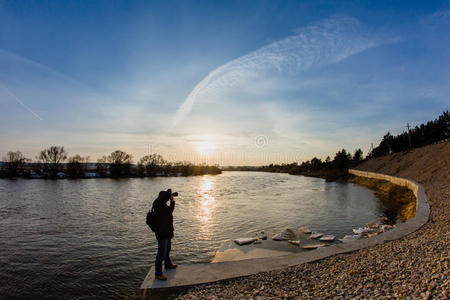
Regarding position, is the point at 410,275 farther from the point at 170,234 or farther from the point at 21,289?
the point at 21,289

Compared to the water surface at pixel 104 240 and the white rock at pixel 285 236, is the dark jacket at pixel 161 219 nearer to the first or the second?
the water surface at pixel 104 240

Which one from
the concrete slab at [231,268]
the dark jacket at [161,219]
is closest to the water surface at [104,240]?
the concrete slab at [231,268]

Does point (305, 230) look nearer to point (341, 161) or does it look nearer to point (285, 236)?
point (285, 236)

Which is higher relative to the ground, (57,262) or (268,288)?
(268,288)

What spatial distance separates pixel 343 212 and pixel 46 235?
22864 mm

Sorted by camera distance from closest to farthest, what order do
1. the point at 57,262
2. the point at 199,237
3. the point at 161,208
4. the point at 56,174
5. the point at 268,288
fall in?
the point at 268,288
the point at 161,208
the point at 57,262
the point at 199,237
the point at 56,174

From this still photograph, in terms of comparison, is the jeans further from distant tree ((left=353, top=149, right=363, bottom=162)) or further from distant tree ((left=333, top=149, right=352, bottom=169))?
distant tree ((left=353, top=149, right=363, bottom=162))

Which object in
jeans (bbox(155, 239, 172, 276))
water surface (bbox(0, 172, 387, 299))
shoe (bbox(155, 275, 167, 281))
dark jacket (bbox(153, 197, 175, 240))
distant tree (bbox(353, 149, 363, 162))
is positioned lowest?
water surface (bbox(0, 172, 387, 299))

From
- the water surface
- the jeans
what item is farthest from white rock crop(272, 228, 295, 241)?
the jeans

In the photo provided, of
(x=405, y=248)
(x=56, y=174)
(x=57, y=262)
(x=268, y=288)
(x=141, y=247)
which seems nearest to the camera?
(x=268, y=288)

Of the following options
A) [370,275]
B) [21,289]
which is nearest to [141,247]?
[21,289]

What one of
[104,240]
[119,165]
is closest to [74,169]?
[119,165]

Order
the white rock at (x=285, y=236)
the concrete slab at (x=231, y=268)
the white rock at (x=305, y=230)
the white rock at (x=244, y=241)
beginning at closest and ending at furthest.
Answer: the concrete slab at (x=231, y=268), the white rock at (x=244, y=241), the white rock at (x=285, y=236), the white rock at (x=305, y=230)

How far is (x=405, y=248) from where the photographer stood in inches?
316
